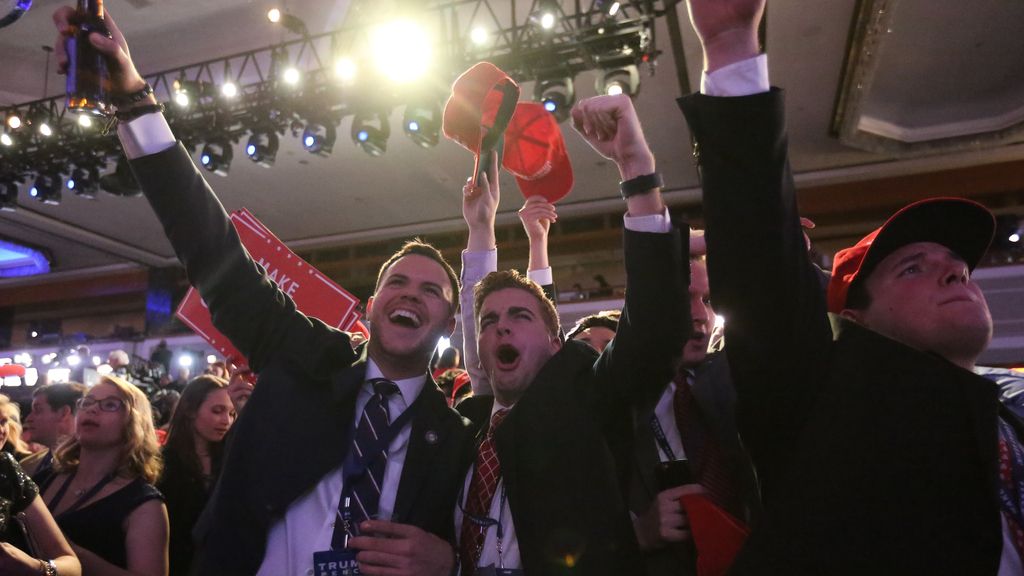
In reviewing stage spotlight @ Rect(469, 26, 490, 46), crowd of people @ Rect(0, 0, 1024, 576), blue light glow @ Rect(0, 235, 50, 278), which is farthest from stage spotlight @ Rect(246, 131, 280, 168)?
blue light glow @ Rect(0, 235, 50, 278)

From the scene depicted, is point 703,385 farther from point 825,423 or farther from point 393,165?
point 393,165

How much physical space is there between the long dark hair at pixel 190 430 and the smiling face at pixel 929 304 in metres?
2.41

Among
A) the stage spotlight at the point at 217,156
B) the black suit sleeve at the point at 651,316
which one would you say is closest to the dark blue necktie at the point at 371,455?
the black suit sleeve at the point at 651,316

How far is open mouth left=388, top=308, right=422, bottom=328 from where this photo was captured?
1.49 meters

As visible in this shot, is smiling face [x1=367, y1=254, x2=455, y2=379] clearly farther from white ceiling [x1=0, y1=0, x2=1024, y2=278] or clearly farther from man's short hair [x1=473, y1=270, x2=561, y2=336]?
white ceiling [x1=0, y1=0, x2=1024, y2=278]

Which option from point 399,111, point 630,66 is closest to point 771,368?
point 630,66

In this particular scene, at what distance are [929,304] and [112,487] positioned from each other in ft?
7.67

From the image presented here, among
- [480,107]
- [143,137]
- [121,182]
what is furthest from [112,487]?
[121,182]

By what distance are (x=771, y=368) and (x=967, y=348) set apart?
16.9 inches

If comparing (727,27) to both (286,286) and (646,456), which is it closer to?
(646,456)

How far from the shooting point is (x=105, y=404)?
223 centimetres

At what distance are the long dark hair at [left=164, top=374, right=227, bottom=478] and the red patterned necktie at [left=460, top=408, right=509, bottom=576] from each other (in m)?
1.63

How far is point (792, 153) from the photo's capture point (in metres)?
7.61

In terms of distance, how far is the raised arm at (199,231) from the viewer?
133 centimetres
